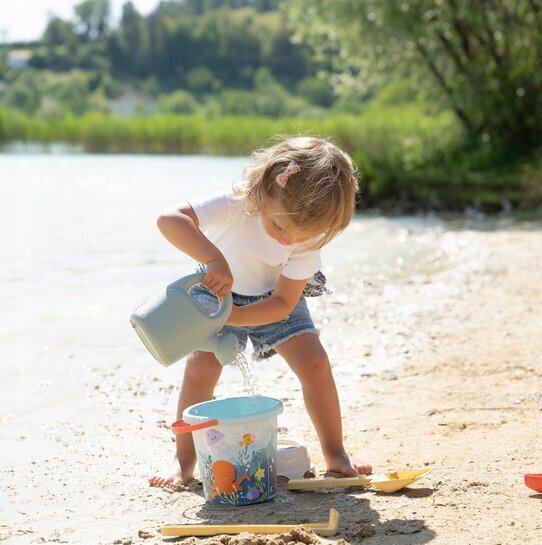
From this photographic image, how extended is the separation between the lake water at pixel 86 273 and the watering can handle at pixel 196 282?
51cm

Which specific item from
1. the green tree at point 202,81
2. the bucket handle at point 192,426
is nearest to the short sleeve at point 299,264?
the bucket handle at point 192,426

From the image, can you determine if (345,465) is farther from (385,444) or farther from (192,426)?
(192,426)

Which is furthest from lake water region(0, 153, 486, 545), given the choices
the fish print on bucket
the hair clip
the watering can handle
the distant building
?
the distant building

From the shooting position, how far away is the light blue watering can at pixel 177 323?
8.49ft

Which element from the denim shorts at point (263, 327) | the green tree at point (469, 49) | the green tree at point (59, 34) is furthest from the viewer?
the green tree at point (59, 34)

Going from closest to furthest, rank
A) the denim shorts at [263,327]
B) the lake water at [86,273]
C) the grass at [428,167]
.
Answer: the denim shorts at [263,327]
the lake water at [86,273]
the grass at [428,167]

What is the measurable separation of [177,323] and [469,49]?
40.3ft

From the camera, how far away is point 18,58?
264ft

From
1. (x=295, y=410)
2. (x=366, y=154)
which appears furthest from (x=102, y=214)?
(x=295, y=410)

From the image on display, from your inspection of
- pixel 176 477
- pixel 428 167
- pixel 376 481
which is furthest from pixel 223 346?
pixel 428 167

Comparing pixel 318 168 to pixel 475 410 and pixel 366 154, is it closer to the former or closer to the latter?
pixel 475 410

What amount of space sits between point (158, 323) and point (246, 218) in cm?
50

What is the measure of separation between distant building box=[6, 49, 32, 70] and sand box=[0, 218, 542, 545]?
244 feet

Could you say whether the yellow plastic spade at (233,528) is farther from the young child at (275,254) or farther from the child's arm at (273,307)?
the child's arm at (273,307)
